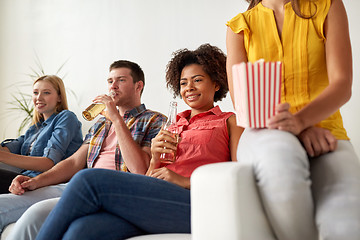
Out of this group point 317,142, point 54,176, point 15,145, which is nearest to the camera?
point 317,142

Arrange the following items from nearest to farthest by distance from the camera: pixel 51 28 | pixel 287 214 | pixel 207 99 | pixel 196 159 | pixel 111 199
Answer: pixel 287 214, pixel 111 199, pixel 196 159, pixel 207 99, pixel 51 28

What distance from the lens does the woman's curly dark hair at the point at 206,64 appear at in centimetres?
169

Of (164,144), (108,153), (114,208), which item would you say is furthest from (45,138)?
(114,208)

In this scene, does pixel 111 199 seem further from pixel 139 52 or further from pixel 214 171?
pixel 139 52

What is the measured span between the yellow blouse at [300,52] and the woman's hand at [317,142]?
5.8 inches

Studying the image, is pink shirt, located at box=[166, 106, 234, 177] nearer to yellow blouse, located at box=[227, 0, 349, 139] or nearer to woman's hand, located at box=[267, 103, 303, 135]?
yellow blouse, located at box=[227, 0, 349, 139]

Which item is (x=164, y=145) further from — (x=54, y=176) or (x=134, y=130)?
(x=54, y=176)

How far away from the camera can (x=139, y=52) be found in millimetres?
2781

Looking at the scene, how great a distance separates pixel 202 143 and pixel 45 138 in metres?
1.19

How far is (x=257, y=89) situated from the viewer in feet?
2.77

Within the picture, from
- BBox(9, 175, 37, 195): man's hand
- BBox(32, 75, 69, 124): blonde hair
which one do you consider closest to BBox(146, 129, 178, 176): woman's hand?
BBox(9, 175, 37, 195): man's hand

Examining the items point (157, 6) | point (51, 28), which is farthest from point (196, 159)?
point (51, 28)

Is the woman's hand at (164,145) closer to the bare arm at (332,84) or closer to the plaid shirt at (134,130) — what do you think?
the plaid shirt at (134,130)

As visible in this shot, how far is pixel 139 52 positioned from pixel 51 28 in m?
1.00
